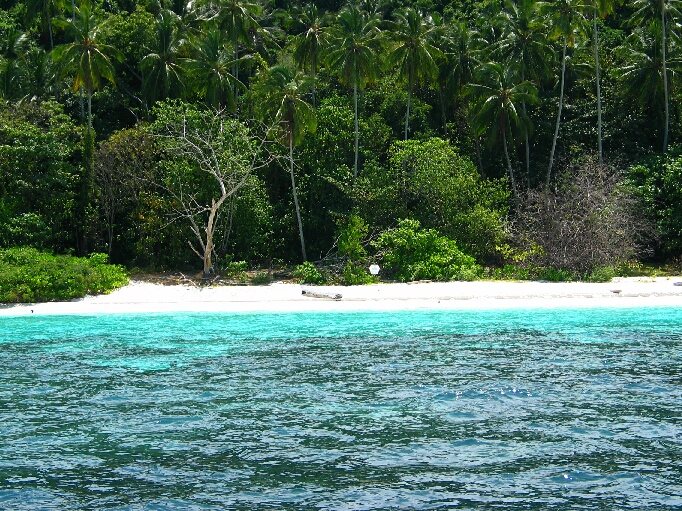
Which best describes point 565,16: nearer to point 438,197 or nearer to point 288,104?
point 438,197

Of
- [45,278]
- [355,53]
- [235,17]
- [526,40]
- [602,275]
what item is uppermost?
[235,17]

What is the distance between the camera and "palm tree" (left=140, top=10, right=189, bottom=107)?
129ft

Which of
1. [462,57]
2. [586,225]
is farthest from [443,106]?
[586,225]

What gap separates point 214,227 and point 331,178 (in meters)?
6.03

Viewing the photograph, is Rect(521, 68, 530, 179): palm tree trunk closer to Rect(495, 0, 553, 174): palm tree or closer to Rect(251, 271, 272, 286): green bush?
Rect(495, 0, 553, 174): palm tree

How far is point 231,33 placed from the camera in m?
39.6

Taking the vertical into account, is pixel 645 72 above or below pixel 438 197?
above

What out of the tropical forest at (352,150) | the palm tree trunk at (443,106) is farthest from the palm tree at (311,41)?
the palm tree trunk at (443,106)

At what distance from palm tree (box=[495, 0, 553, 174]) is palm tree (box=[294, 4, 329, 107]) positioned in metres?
8.68

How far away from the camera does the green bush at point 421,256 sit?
1251 inches

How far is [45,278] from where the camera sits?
90.0ft

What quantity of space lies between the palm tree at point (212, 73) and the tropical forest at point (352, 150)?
0.11 meters

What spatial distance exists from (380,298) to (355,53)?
13.7m

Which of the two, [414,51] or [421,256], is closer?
[421,256]
